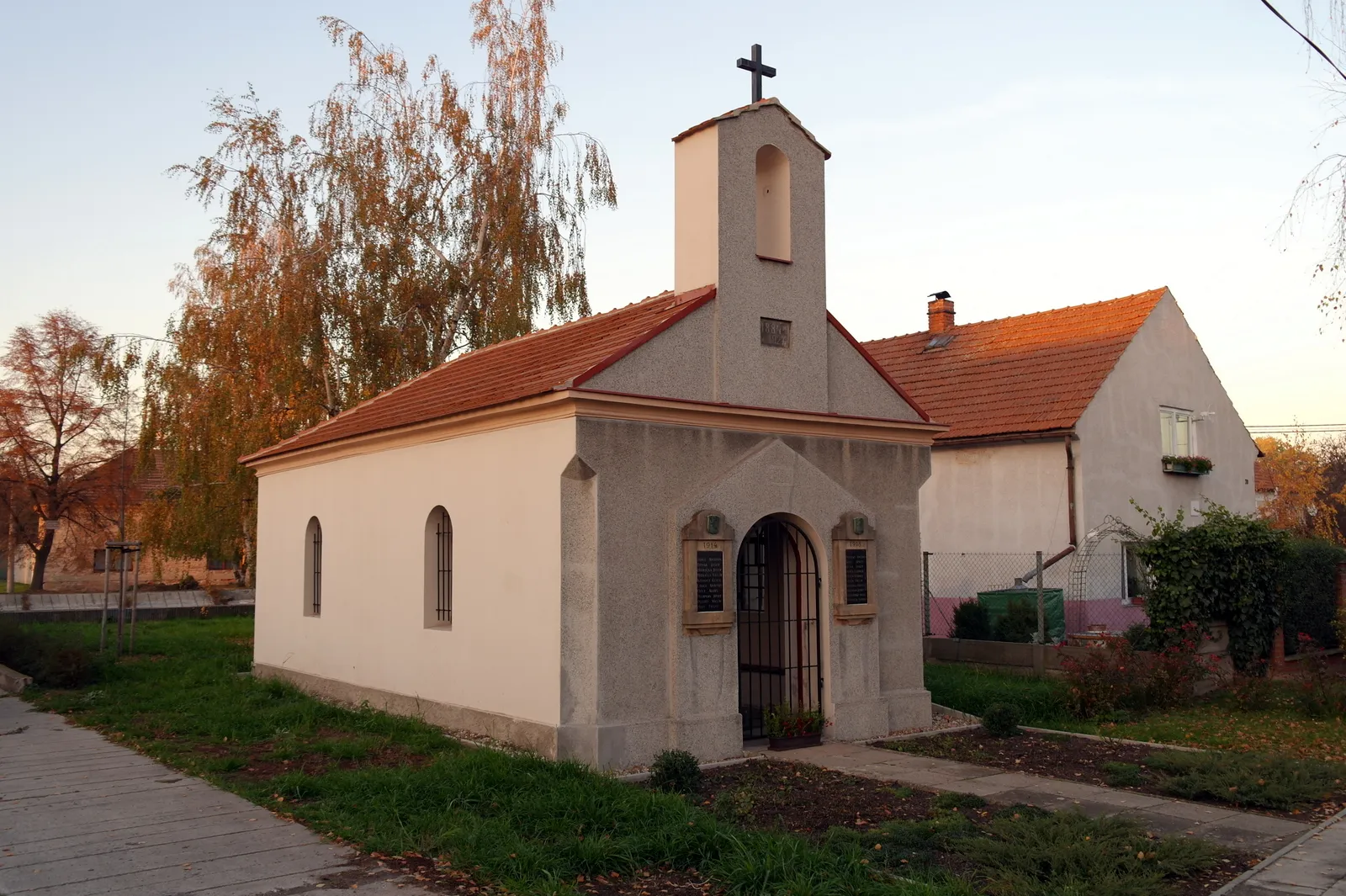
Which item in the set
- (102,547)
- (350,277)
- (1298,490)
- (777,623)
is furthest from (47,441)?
(1298,490)

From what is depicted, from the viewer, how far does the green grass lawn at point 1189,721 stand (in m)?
12.0

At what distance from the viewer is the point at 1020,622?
17719 mm

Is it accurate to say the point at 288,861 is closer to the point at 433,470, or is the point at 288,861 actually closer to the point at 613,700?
the point at 613,700

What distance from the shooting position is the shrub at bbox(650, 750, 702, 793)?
955 centimetres

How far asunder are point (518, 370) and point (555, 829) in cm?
647

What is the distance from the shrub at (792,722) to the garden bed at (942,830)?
63.4 inches

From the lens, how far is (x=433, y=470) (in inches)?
516

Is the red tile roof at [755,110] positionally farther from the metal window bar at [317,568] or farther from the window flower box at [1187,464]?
the window flower box at [1187,464]

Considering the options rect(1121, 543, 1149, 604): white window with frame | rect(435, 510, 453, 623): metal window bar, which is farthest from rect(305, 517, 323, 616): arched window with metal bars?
rect(1121, 543, 1149, 604): white window with frame

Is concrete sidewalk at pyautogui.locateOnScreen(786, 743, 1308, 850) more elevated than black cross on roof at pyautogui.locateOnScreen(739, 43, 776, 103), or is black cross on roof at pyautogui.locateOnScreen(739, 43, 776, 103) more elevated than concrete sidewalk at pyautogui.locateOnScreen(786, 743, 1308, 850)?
black cross on roof at pyautogui.locateOnScreen(739, 43, 776, 103)

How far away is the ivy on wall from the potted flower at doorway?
7.18m

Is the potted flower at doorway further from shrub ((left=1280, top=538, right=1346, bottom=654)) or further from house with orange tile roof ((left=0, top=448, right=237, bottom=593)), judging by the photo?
house with orange tile roof ((left=0, top=448, right=237, bottom=593))

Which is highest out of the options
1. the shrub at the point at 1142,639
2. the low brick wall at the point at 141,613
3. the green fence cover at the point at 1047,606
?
the green fence cover at the point at 1047,606

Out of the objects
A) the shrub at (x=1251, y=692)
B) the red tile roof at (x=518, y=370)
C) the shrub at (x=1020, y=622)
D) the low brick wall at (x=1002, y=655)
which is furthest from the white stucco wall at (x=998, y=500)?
the red tile roof at (x=518, y=370)
